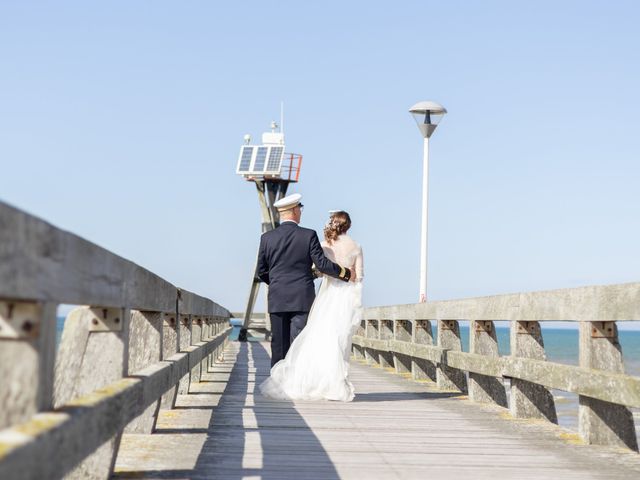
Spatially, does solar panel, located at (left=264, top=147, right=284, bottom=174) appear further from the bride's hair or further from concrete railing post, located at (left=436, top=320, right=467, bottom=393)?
the bride's hair

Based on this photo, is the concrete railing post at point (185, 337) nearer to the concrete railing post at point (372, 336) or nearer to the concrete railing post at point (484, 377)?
the concrete railing post at point (484, 377)

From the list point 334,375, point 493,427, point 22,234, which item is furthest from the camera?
point 334,375

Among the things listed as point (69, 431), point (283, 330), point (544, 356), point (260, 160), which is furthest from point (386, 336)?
point (260, 160)

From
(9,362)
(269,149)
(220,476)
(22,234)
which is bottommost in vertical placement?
(220,476)

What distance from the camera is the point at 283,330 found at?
10.2 m

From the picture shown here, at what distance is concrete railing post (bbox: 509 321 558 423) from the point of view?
7.60 metres

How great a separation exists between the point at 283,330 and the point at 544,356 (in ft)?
10.7

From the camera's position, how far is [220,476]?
480cm

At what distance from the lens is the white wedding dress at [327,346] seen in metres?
9.47

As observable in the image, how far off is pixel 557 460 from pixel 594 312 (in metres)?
0.87

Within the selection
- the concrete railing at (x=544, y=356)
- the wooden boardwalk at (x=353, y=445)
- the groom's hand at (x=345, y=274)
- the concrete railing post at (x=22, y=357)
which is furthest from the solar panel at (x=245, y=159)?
the concrete railing post at (x=22, y=357)

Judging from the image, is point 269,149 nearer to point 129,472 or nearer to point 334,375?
point 334,375

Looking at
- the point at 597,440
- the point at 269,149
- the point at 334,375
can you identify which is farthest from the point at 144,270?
the point at 269,149

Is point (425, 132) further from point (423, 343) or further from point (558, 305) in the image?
point (558, 305)
